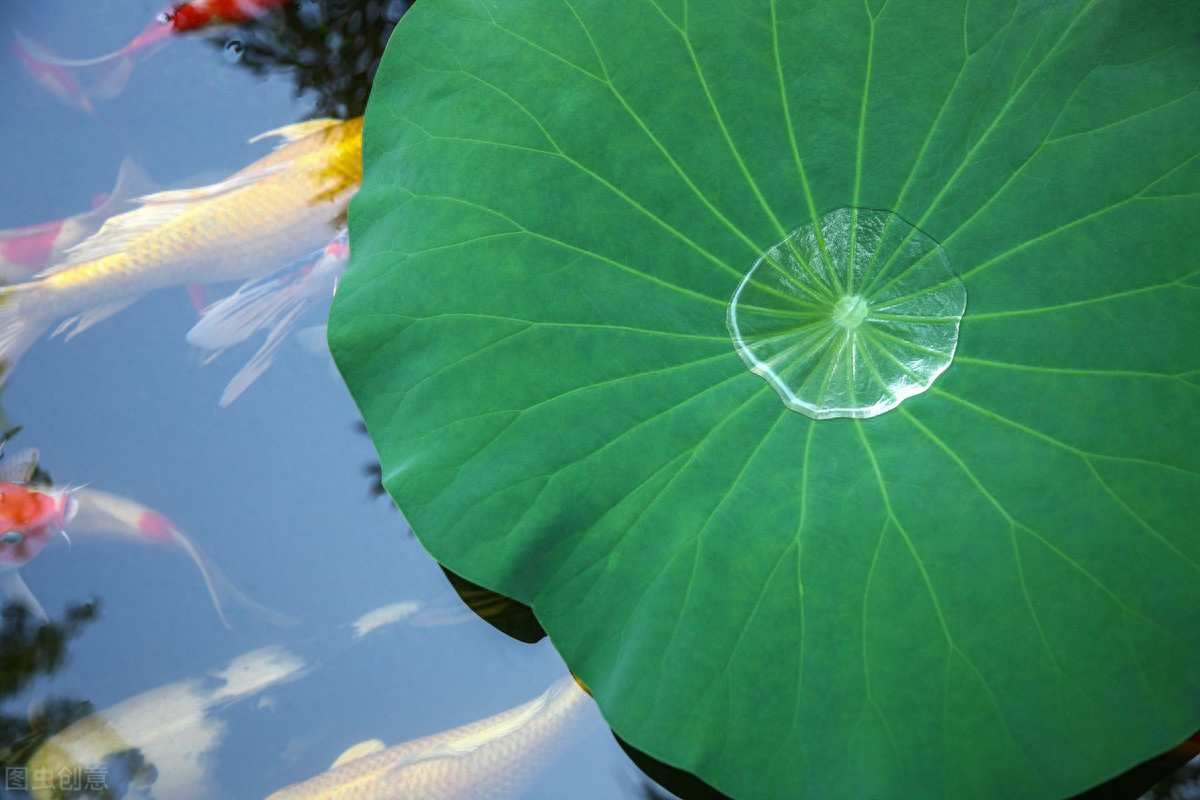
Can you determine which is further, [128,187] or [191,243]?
[128,187]

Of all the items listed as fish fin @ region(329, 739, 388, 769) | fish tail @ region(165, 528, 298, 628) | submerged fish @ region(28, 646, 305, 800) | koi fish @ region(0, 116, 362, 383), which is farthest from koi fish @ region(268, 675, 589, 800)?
koi fish @ region(0, 116, 362, 383)

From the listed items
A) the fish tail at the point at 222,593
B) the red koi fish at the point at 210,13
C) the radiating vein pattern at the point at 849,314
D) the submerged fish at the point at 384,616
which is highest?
the red koi fish at the point at 210,13

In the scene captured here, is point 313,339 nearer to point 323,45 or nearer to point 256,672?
point 256,672

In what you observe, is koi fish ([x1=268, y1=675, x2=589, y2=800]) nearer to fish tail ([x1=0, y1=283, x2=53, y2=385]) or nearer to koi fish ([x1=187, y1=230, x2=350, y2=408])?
koi fish ([x1=187, y1=230, x2=350, y2=408])

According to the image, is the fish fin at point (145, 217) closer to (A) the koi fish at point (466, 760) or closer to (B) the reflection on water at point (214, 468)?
(B) the reflection on water at point (214, 468)

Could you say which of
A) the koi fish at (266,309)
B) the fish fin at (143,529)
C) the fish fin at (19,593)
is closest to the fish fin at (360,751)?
the fish fin at (143,529)

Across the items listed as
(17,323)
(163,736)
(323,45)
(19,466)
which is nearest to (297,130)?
(323,45)
